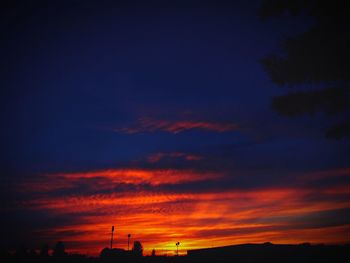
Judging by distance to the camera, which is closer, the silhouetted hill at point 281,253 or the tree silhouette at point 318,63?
the tree silhouette at point 318,63

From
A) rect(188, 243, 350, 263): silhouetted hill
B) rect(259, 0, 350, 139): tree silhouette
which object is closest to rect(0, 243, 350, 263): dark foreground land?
rect(188, 243, 350, 263): silhouetted hill

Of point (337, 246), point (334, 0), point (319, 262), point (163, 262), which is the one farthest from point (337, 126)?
point (163, 262)

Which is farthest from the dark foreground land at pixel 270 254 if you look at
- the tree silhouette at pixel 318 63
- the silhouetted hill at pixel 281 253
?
the tree silhouette at pixel 318 63

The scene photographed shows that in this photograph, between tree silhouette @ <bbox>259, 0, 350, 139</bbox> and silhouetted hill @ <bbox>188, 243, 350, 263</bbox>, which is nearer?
tree silhouette @ <bbox>259, 0, 350, 139</bbox>

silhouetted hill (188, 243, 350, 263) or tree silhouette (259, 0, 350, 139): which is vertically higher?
tree silhouette (259, 0, 350, 139)

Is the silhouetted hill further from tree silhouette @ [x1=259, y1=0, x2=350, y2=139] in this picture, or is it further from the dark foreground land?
tree silhouette @ [x1=259, y1=0, x2=350, y2=139]

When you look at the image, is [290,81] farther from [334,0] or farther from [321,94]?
[334,0]

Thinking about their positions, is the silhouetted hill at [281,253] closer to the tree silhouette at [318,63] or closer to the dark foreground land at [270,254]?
the dark foreground land at [270,254]

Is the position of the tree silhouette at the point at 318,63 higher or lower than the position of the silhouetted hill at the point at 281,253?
higher

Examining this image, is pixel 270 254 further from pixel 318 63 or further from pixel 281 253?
pixel 318 63

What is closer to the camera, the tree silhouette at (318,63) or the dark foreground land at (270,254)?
the tree silhouette at (318,63)

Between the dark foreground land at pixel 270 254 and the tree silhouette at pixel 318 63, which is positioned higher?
the tree silhouette at pixel 318 63

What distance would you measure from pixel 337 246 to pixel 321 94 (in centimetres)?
3694

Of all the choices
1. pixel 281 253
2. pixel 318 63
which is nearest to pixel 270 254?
pixel 281 253
